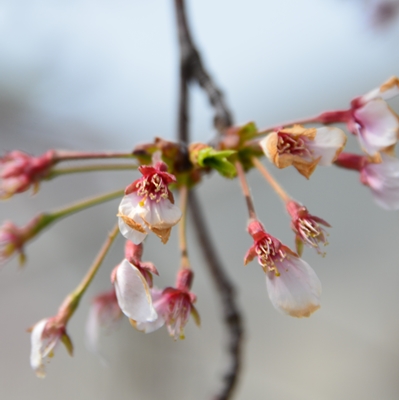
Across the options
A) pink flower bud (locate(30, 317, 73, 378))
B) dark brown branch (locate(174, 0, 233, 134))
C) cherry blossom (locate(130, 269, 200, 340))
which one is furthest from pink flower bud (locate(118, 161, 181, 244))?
dark brown branch (locate(174, 0, 233, 134))

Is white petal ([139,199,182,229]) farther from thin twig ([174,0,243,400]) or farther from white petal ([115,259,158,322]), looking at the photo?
thin twig ([174,0,243,400])

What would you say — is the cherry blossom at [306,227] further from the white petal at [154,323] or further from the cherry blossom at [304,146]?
the white petal at [154,323]

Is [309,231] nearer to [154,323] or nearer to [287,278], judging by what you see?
[287,278]

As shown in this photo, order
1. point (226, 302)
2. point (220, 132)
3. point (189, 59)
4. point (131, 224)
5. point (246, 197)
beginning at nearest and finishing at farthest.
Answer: point (131, 224) < point (246, 197) < point (220, 132) < point (189, 59) < point (226, 302)

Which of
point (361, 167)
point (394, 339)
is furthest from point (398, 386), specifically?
point (361, 167)

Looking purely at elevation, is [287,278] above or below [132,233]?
below

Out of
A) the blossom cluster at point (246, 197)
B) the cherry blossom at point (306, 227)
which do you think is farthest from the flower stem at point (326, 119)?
the cherry blossom at point (306, 227)

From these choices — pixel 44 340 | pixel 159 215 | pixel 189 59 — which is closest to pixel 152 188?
pixel 159 215
